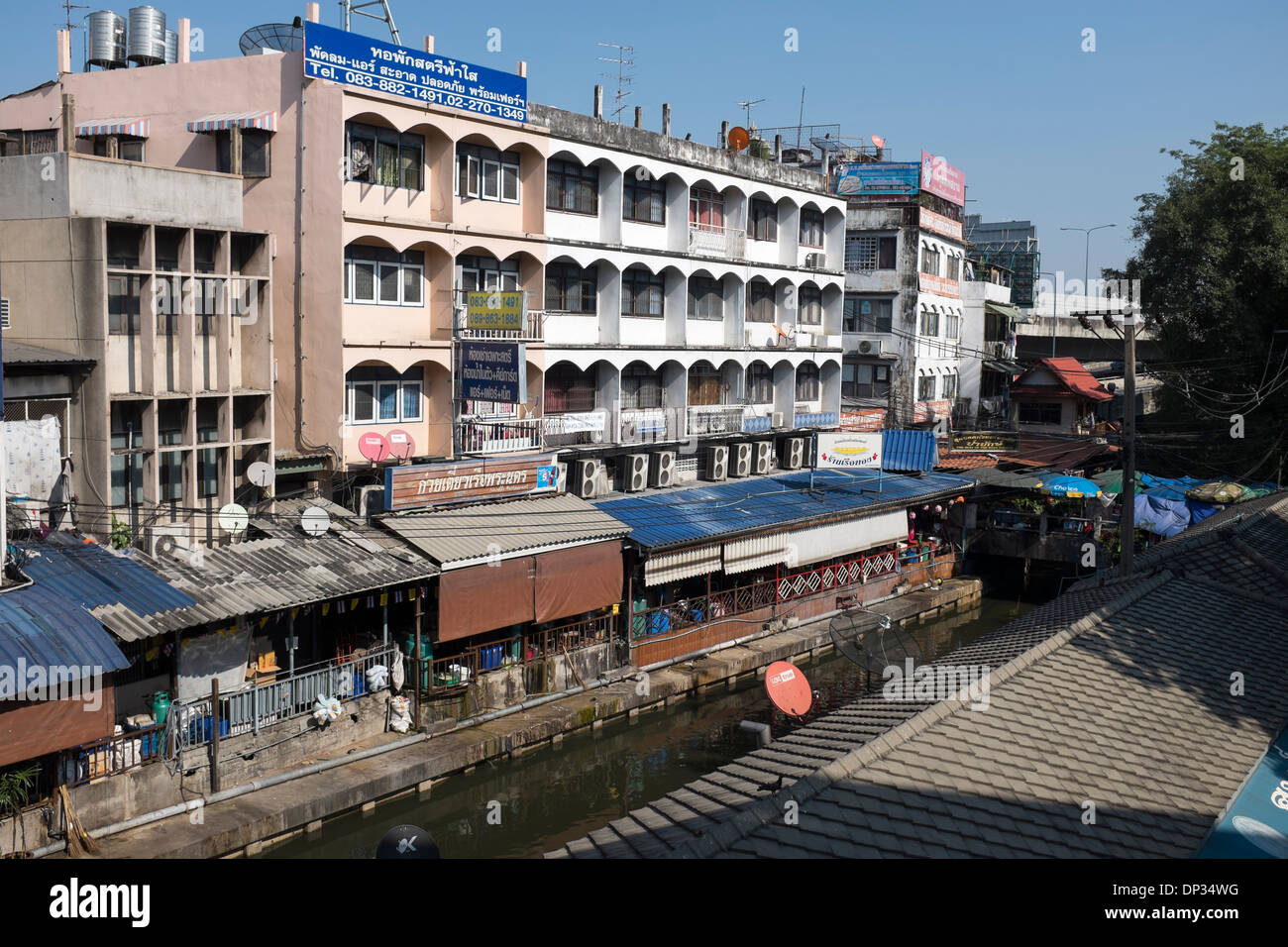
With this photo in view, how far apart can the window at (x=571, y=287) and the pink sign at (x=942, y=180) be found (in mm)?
23674

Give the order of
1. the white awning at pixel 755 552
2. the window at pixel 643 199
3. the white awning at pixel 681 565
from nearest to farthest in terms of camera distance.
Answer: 1. the white awning at pixel 681 565
2. the white awning at pixel 755 552
3. the window at pixel 643 199

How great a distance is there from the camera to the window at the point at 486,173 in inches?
1057

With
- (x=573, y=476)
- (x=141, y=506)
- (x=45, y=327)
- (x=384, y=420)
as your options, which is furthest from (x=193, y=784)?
(x=573, y=476)

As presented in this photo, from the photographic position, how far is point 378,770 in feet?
65.1

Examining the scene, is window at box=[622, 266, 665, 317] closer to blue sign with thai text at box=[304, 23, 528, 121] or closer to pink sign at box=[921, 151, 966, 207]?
blue sign with thai text at box=[304, 23, 528, 121]

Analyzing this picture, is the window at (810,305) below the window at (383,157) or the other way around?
below

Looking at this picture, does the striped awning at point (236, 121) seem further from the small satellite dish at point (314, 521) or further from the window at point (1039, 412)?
the window at point (1039, 412)

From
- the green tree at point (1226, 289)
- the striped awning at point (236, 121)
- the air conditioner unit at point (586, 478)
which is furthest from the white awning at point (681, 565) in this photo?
the green tree at point (1226, 289)

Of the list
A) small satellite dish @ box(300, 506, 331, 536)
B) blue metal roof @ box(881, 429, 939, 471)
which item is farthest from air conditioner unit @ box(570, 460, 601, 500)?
blue metal roof @ box(881, 429, 939, 471)

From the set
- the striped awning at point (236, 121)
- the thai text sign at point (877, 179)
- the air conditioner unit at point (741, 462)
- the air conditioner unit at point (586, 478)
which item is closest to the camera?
the striped awning at point (236, 121)

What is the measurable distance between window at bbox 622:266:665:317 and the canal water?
11.8 meters

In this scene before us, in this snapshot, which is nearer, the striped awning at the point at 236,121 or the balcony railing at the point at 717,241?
the striped awning at the point at 236,121

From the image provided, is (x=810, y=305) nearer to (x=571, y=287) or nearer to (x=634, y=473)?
(x=634, y=473)

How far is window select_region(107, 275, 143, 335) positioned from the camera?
64.2ft
